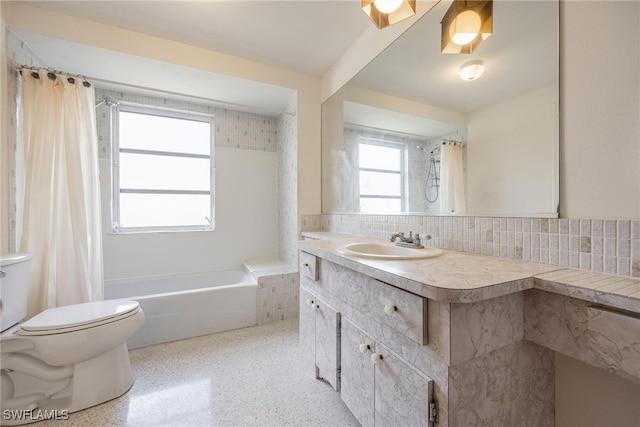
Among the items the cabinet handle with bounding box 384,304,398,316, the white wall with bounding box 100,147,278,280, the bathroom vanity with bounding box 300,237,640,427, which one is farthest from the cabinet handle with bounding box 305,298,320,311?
the white wall with bounding box 100,147,278,280

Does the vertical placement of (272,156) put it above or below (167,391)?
above

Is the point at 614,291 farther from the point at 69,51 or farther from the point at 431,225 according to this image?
the point at 69,51

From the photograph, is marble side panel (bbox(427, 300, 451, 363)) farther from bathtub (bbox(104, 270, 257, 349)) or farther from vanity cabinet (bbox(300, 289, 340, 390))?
bathtub (bbox(104, 270, 257, 349))

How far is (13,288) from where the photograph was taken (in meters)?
1.42

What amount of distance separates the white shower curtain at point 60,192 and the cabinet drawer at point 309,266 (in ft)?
5.38

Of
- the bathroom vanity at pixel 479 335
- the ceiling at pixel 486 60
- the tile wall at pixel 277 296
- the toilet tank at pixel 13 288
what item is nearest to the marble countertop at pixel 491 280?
the bathroom vanity at pixel 479 335

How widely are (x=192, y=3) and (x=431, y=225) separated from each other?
2047mm

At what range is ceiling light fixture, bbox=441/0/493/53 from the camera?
1136 millimetres

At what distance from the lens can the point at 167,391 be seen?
4.78ft

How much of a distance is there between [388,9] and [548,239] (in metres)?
1.15

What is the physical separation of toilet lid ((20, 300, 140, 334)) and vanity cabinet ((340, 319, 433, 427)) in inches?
50.9

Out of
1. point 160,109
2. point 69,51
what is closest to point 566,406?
point 69,51

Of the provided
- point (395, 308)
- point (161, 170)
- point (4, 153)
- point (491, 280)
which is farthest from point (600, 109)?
point (161, 170)

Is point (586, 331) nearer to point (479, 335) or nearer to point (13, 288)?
point (479, 335)
